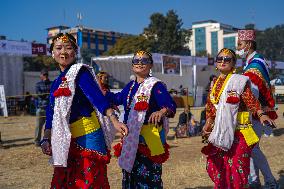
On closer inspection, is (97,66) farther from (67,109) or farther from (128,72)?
(67,109)

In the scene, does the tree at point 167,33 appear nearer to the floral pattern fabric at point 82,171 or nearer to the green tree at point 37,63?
the green tree at point 37,63

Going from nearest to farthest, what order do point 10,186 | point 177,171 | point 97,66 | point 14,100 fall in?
point 10,186, point 177,171, point 14,100, point 97,66

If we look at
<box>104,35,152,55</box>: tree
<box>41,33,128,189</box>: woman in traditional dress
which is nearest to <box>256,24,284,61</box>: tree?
<box>104,35,152,55</box>: tree

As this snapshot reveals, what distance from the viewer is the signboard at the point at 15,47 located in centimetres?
1803

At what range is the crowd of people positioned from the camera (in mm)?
3186

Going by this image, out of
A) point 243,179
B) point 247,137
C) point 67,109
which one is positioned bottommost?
point 243,179

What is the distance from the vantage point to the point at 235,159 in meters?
4.23

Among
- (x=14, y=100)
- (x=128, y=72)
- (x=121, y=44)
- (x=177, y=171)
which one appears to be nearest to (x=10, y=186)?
Result: (x=177, y=171)

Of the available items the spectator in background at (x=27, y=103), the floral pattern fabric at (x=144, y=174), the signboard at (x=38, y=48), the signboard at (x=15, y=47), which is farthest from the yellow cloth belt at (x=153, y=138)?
the spectator in background at (x=27, y=103)

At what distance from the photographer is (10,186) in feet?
19.6

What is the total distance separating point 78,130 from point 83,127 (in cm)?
5

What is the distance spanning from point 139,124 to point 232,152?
1093mm

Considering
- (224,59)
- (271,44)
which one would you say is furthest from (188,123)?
(271,44)

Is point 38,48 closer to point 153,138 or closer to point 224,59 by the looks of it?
point 224,59
